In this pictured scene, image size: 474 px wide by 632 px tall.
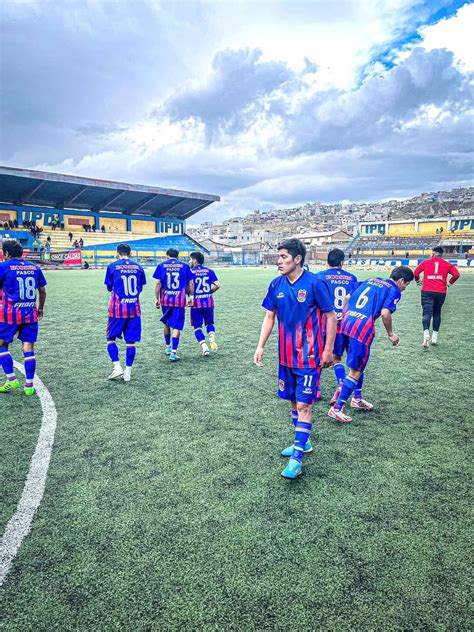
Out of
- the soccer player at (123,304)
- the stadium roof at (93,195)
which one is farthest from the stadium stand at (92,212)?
the soccer player at (123,304)

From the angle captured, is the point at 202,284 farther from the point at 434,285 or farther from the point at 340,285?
the point at 434,285

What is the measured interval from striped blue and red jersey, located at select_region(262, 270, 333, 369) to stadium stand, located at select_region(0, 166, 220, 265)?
39.0 m

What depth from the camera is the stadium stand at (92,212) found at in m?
43.5

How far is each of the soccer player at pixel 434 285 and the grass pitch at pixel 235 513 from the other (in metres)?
3.09

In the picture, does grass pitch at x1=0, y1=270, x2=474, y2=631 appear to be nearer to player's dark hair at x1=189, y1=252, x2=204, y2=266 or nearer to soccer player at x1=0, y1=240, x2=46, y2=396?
soccer player at x1=0, y1=240, x2=46, y2=396

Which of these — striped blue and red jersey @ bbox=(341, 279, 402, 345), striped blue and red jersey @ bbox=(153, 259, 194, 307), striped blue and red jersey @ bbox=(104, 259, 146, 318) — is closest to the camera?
striped blue and red jersey @ bbox=(341, 279, 402, 345)

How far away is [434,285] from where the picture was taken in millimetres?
8297

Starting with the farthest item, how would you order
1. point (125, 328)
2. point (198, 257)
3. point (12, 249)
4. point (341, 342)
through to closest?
point (198, 257), point (125, 328), point (12, 249), point (341, 342)

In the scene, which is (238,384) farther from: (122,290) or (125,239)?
(125,239)

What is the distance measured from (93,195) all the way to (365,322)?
52.4 m

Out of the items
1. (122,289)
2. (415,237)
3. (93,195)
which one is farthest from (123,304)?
(415,237)

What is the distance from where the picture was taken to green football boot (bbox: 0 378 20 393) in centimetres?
539

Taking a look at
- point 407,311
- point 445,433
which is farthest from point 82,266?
point 445,433

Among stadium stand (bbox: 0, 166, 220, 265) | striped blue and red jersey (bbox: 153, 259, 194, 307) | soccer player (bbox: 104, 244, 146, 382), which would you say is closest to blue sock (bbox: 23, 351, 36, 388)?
soccer player (bbox: 104, 244, 146, 382)
